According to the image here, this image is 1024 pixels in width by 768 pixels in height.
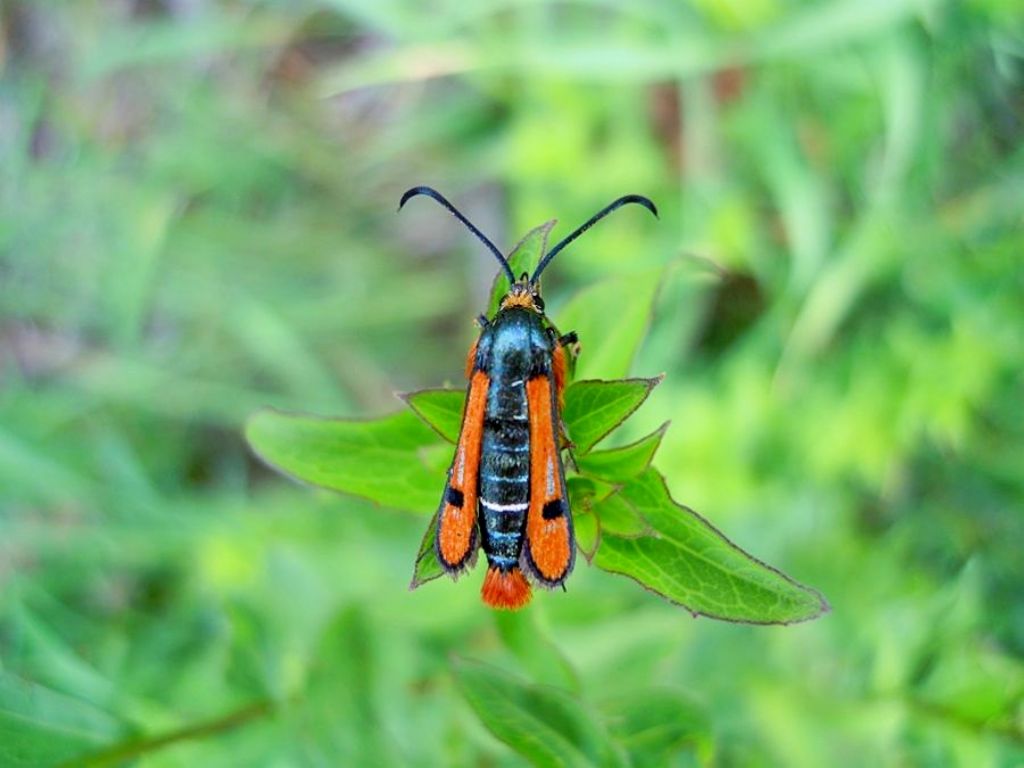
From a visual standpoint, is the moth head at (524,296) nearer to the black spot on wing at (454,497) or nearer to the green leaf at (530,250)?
the green leaf at (530,250)

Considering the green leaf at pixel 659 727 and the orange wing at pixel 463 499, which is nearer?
the orange wing at pixel 463 499

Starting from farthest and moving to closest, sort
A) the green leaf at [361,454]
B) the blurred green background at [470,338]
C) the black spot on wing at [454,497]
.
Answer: the blurred green background at [470,338], the green leaf at [361,454], the black spot on wing at [454,497]

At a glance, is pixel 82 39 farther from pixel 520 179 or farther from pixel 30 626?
pixel 30 626

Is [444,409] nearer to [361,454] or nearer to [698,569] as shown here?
[361,454]

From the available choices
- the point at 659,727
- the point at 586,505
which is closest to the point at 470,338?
the point at 659,727

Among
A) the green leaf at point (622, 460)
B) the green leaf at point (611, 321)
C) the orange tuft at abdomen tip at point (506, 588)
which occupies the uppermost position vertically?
the green leaf at point (611, 321)

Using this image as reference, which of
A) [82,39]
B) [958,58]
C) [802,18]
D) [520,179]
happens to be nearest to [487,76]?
[520,179]

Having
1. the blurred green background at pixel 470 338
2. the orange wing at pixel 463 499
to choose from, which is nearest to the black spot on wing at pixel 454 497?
the orange wing at pixel 463 499
